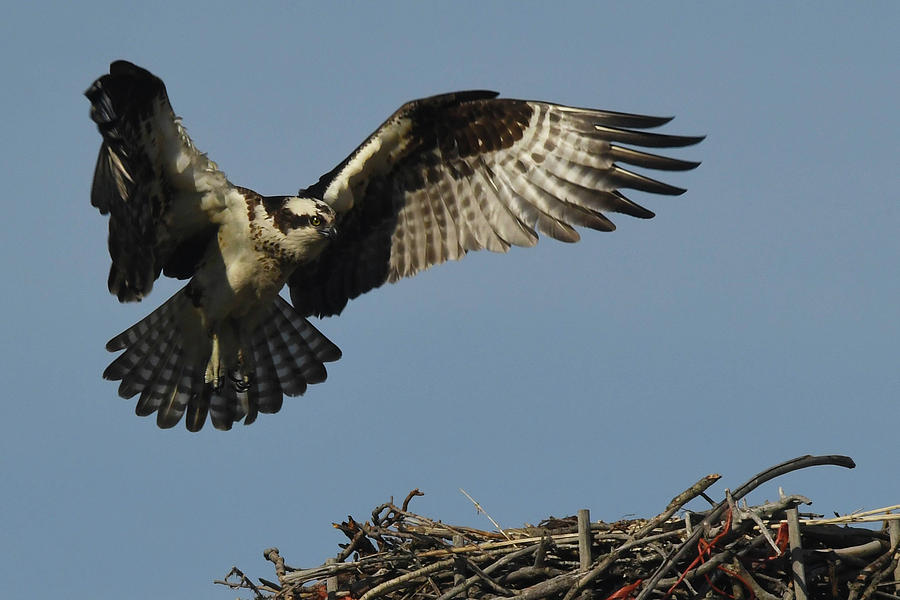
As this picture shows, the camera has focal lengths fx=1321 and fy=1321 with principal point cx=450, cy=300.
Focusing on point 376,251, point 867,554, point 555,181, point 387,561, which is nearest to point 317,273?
point 376,251

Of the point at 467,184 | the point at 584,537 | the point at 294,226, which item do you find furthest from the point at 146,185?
the point at 584,537

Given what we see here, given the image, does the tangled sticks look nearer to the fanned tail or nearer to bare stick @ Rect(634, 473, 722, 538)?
bare stick @ Rect(634, 473, 722, 538)

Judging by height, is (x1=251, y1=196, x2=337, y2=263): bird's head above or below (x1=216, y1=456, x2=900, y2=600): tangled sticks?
above

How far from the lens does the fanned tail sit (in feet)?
32.2

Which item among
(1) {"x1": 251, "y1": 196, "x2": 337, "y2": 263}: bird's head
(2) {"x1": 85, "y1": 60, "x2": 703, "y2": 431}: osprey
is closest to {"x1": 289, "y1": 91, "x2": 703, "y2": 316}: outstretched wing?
(2) {"x1": 85, "y1": 60, "x2": 703, "y2": 431}: osprey

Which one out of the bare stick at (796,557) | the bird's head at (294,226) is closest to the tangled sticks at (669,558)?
the bare stick at (796,557)

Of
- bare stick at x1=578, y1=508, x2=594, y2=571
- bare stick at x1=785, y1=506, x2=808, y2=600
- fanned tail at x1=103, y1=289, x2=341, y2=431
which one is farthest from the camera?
fanned tail at x1=103, y1=289, x2=341, y2=431

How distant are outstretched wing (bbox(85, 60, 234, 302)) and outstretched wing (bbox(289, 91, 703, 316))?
828mm

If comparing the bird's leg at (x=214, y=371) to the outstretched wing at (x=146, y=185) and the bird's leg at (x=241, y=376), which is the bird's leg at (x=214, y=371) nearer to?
the bird's leg at (x=241, y=376)

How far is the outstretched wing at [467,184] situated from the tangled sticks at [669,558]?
2577 millimetres

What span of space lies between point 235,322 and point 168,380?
0.72 metres

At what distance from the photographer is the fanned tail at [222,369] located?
9.82 metres

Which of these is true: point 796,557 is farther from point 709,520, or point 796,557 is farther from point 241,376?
point 241,376

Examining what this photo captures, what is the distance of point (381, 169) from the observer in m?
9.30
